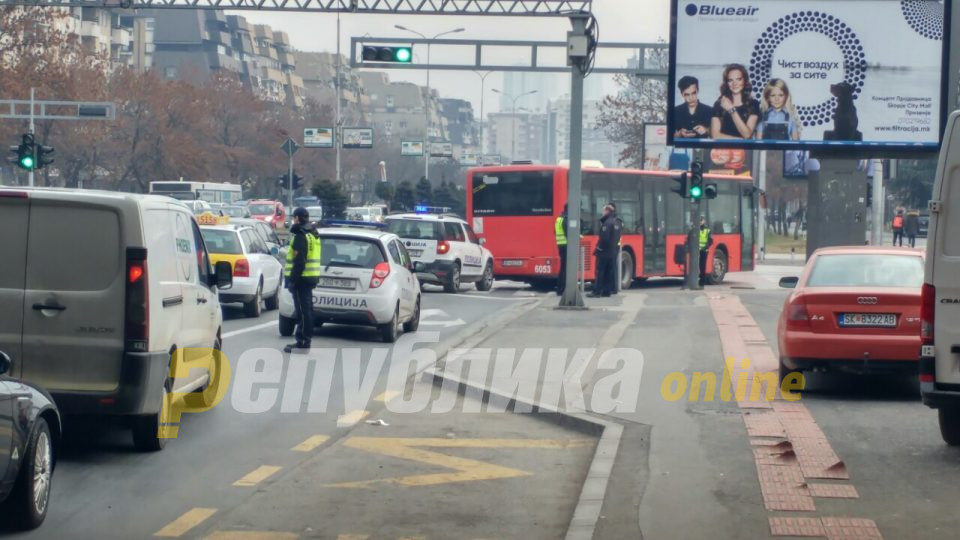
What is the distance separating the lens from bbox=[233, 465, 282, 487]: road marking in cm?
905

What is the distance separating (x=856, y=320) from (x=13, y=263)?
7648mm

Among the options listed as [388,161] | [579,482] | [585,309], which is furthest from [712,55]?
[388,161]

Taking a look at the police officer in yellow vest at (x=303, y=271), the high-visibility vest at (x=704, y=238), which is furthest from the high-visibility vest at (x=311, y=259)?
the high-visibility vest at (x=704, y=238)

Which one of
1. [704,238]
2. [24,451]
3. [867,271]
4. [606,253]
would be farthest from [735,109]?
[24,451]

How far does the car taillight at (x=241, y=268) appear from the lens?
22078 millimetres

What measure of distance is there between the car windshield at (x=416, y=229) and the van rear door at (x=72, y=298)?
20622 mm

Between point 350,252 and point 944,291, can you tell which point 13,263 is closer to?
point 944,291

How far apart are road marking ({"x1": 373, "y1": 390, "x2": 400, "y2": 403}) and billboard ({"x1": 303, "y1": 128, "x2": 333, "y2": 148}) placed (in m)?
65.5

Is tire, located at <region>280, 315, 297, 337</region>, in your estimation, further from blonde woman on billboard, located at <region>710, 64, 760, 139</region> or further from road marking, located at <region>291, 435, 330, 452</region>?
blonde woman on billboard, located at <region>710, 64, 760, 139</region>

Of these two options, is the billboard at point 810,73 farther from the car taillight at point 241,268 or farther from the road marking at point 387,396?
the road marking at point 387,396

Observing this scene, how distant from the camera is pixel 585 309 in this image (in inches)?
953

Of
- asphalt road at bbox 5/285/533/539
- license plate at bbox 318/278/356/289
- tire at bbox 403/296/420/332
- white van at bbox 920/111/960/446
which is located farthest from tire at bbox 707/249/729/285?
white van at bbox 920/111/960/446

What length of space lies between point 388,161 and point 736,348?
10255cm

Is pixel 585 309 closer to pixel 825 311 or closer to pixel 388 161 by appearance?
pixel 825 311
